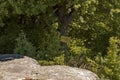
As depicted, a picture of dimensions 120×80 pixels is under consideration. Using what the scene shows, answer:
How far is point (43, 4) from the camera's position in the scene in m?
9.01

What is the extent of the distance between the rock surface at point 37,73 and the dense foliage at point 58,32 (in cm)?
133

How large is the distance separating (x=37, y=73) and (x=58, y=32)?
4013 mm

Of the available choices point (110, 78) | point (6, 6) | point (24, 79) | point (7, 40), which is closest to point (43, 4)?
point (6, 6)

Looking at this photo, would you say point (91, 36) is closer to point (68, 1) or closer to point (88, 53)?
point (88, 53)

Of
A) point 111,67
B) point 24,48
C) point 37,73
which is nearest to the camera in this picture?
point 37,73

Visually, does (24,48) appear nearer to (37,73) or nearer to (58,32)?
(58,32)

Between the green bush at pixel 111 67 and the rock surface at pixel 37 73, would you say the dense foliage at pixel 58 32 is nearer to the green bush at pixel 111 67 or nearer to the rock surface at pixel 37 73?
the green bush at pixel 111 67

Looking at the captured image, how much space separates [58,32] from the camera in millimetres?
10219

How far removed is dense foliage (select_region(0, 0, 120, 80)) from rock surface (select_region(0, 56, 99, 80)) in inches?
52.4

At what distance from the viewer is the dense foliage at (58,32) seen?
8.14m

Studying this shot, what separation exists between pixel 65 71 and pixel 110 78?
1.64 metres

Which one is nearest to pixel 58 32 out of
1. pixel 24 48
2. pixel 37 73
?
pixel 24 48

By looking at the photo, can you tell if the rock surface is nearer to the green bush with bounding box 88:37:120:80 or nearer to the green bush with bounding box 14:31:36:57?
the green bush with bounding box 88:37:120:80

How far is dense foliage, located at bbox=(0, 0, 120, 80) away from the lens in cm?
814
